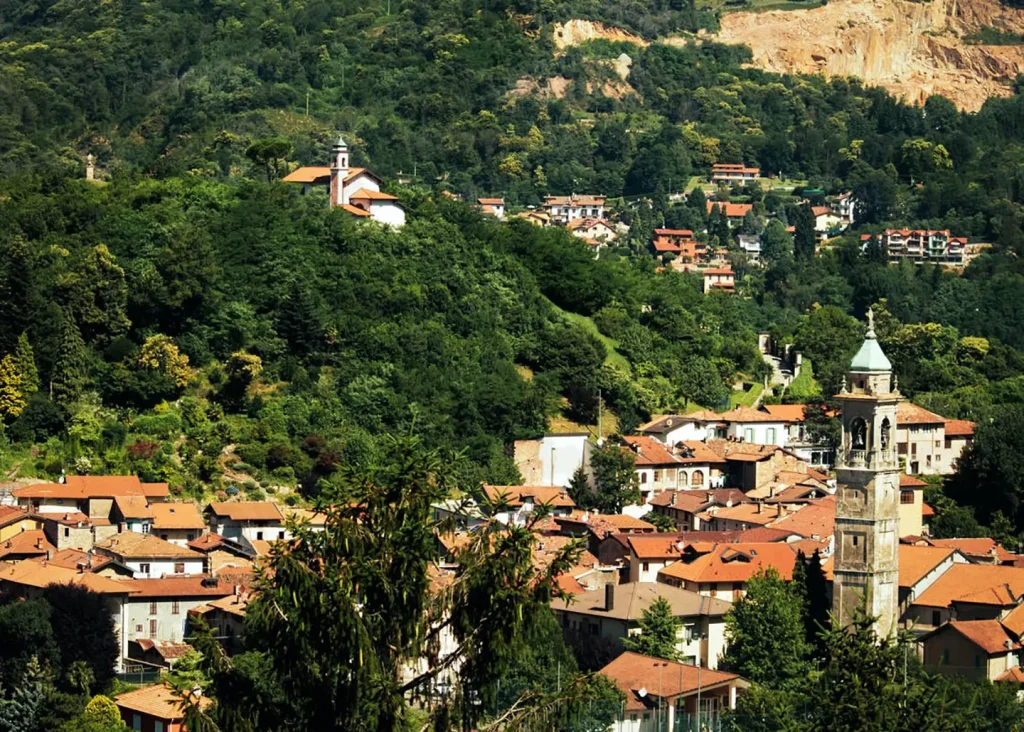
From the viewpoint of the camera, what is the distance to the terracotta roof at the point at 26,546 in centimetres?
4812

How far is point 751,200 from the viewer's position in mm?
107312

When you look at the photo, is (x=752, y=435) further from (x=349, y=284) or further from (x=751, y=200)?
(x=751, y=200)

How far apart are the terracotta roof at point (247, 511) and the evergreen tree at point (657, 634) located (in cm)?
1130

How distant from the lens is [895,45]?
13475cm

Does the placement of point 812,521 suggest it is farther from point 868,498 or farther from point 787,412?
point 787,412

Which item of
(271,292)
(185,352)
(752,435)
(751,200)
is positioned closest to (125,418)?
(185,352)

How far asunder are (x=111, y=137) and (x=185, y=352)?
1732 inches

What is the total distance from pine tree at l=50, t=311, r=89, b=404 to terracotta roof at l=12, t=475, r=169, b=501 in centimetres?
454

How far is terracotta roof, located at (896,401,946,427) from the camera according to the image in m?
62.0

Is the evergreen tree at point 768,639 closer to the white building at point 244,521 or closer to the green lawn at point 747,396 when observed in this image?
the white building at point 244,521

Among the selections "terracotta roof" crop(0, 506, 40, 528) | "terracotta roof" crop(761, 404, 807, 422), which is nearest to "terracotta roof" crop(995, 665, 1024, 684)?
"terracotta roof" crop(0, 506, 40, 528)

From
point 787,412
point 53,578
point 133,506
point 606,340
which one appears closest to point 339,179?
point 606,340

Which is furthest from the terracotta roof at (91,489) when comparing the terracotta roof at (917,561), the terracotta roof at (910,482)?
the terracotta roof at (910,482)

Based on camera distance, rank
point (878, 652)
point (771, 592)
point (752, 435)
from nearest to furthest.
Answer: point (878, 652) → point (771, 592) → point (752, 435)
